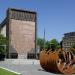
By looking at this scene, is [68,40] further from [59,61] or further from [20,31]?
[59,61]

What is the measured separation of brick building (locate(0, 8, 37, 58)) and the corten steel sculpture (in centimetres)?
5830

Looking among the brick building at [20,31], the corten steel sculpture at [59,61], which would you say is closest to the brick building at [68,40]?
the brick building at [20,31]

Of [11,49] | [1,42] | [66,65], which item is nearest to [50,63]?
[66,65]

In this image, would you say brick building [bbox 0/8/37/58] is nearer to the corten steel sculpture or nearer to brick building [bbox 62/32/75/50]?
brick building [bbox 62/32/75/50]

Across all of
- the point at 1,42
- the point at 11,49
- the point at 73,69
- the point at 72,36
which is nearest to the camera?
the point at 73,69

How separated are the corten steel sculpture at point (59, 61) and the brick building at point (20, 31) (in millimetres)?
58297

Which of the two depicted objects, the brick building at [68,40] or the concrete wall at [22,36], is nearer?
the concrete wall at [22,36]

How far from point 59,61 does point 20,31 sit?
62.6 m

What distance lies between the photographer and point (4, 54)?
85.4 metres

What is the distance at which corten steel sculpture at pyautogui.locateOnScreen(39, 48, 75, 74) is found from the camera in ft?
101

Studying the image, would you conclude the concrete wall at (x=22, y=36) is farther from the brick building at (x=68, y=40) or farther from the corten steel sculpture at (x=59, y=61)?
the corten steel sculpture at (x=59, y=61)

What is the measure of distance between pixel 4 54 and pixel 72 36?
62387 mm

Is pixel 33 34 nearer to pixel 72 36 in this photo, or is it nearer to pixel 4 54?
pixel 4 54

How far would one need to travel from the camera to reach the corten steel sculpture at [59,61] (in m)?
30.8
